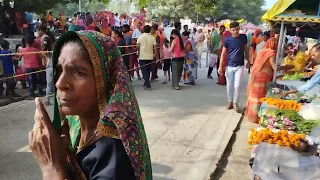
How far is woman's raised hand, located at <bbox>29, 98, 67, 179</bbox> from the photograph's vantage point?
41.4 inches

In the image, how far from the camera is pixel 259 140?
11.4 feet

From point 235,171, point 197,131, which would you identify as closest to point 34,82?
point 197,131

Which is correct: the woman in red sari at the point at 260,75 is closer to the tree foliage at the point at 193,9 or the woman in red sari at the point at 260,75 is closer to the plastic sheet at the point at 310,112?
the plastic sheet at the point at 310,112

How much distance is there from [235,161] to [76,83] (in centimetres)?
345

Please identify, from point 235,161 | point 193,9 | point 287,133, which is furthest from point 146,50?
point 193,9

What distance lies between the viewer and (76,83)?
1056 mm

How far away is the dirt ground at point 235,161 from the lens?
3.69 m

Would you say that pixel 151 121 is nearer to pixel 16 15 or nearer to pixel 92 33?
pixel 92 33

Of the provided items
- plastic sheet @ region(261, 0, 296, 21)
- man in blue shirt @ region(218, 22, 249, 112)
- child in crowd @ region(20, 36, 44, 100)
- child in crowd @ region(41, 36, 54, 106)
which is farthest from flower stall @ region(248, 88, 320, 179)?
child in crowd @ region(20, 36, 44, 100)

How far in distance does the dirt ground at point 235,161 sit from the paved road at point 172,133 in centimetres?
10

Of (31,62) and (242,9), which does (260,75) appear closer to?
(31,62)

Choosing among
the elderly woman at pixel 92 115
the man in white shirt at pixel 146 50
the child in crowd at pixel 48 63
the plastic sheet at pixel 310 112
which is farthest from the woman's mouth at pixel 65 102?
the man in white shirt at pixel 146 50

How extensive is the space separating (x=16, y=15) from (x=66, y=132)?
1419cm

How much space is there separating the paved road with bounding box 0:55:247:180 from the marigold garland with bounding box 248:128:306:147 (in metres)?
0.68
